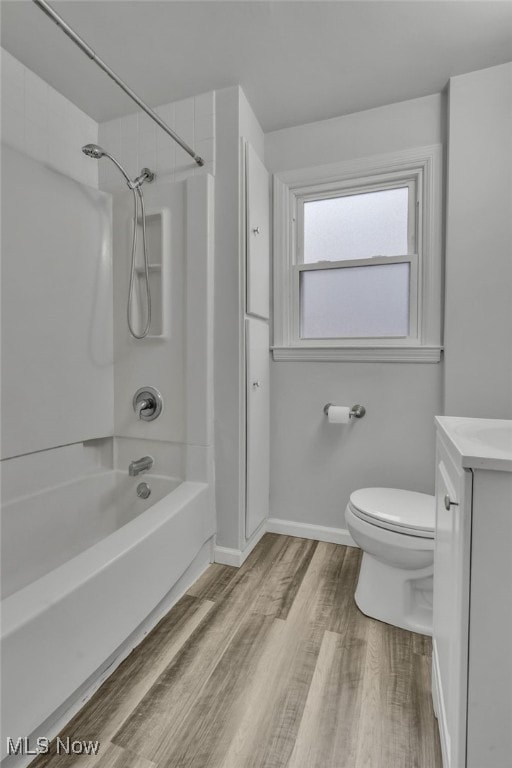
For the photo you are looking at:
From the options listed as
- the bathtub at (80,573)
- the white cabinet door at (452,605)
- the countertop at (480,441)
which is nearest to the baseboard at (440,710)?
the white cabinet door at (452,605)

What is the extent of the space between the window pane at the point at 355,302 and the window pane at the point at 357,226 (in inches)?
3.6

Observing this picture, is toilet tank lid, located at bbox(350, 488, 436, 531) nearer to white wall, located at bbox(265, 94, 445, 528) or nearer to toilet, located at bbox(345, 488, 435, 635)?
toilet, located at bbox(345, 488, 435, 635)

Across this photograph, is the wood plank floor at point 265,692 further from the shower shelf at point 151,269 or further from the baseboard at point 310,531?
the shower shelf at point 151,269

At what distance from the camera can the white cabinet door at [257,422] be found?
76.8 inches

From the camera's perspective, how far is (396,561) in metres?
1.45

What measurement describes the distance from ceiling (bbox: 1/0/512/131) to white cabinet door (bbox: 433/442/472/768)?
5.53 ft

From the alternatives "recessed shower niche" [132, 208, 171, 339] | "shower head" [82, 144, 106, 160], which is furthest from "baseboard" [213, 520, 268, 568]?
"shower head" [82, 144, 106, 160]

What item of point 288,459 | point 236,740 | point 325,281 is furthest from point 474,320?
point 236,740

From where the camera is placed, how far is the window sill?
1928 millimetres

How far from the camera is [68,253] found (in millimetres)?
1805

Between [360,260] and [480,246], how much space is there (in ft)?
1.87

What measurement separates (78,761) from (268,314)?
6.33ft

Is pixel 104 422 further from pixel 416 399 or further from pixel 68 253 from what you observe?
pixel 416 399

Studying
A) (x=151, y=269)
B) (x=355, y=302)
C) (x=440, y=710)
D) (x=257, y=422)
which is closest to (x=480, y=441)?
(x=440, y=710)
